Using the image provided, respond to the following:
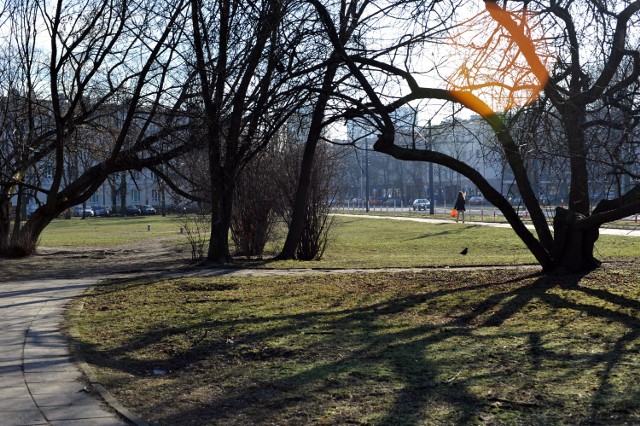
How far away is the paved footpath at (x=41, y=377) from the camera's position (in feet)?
19.0

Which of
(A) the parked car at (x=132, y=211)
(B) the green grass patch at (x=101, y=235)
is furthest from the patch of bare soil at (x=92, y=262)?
(A) the parked car at (x=132, y=211)

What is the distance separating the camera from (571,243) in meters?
13.1

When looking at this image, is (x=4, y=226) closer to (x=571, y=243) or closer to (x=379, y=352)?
(x=571, y=243)

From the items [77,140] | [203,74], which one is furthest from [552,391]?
[77,140]

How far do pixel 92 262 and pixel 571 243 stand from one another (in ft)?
46.6

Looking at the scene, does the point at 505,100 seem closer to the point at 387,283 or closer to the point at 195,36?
the point at 387,283

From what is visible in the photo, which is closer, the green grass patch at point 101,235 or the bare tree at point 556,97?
the bare tree at point 556,97

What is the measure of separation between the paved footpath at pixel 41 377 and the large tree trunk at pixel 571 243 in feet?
26.0

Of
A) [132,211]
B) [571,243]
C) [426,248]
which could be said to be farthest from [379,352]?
[132,211]

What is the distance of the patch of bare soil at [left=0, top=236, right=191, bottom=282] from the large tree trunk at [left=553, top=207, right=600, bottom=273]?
9.23 meters

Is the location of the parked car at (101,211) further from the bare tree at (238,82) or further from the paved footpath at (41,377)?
the paved footpath at (41,377)

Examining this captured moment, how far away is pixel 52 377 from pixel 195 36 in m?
10.1

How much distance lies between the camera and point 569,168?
13758 mm

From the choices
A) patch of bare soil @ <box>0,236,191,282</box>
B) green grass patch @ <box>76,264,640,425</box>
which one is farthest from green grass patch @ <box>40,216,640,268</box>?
green grass patch @ <box>76,264,640,425</box>
